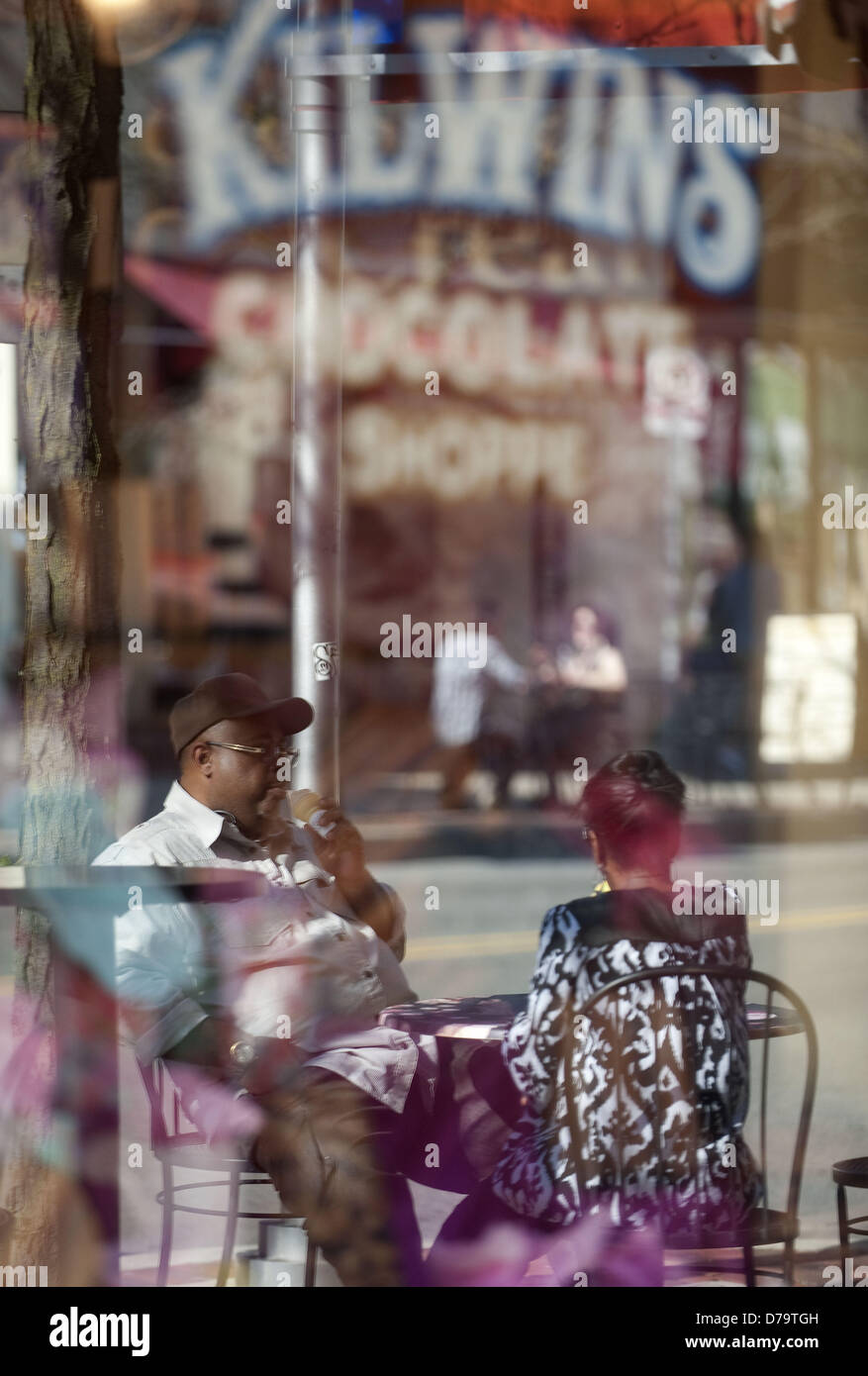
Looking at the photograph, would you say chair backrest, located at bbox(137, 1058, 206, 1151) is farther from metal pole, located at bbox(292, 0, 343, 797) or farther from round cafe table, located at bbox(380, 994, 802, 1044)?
metal pole, located at bbox(292, 0, 343, 797)

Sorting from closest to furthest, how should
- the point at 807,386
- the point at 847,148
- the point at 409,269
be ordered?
1. the point at 409,269
2. the point at 847,148
3. the point at 807,386

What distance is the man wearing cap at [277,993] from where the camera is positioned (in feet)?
9.72

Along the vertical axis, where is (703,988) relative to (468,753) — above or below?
below

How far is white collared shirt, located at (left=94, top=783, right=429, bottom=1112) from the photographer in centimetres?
307

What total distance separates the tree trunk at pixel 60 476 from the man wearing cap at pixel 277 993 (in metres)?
0.17

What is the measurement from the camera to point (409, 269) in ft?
34.4

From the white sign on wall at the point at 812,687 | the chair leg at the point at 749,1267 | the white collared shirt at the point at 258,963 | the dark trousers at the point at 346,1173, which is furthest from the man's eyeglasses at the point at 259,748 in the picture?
the white sign on wall at the point at 812,687

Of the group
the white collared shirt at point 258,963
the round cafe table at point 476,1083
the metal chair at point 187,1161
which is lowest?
the metal chair at point 187,1161

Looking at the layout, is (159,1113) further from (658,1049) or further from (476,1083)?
(658,1049)

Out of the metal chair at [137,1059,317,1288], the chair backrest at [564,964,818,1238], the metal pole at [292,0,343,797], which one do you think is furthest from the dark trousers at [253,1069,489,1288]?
the metal pole at [292,0,343,797]

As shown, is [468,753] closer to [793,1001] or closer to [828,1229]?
[828,1229]

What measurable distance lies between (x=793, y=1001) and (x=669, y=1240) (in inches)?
19.3

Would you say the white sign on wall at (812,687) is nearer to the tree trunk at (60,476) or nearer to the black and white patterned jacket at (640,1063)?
the black and white patterned jacket at (640,1063)
